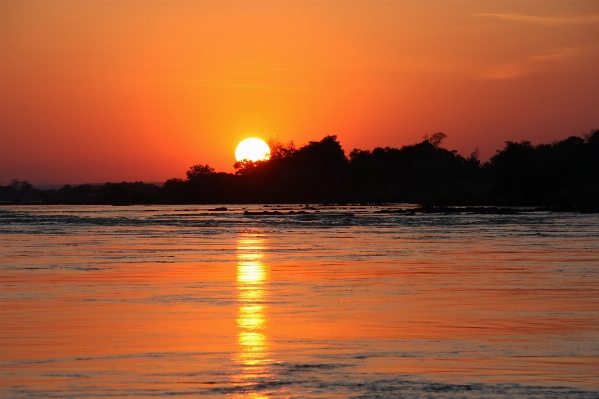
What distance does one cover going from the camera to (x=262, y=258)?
30.3 m

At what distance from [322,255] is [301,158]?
146 metres

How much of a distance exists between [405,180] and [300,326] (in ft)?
453

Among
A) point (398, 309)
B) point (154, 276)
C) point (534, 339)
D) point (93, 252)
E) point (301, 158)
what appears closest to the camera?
point (534, 339)

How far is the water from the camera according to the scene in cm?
1070

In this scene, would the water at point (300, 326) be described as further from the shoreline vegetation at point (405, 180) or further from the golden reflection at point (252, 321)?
the shoreline vegetation at point (405, 180)

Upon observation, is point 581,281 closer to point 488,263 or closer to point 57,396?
point 488,263

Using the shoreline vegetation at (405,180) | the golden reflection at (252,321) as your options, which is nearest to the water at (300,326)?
the golden reflection at (252,321)

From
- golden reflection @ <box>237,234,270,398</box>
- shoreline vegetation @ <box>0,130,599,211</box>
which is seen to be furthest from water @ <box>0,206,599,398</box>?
shoreline vegetation @ <box>0,130,599,211</box>

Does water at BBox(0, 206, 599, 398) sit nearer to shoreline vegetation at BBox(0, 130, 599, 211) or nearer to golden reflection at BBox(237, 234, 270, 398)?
golden reflection at BBox(237, 234, 270, 398)

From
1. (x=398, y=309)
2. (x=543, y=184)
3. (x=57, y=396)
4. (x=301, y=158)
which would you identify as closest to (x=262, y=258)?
(x=398, y=309)

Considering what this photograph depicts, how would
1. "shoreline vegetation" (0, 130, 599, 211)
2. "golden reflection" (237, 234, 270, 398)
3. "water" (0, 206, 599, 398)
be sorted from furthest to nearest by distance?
1. "shoreline vegetation" (0, 130, 599, 211)
2. "golden reflection" (237, 234, 270, 398)
3. "water" (0, 206, 599, 398)

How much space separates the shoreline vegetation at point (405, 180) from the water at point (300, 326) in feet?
216

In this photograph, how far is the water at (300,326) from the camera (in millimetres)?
10703

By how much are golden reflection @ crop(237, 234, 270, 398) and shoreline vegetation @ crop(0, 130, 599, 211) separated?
65.2 metres
